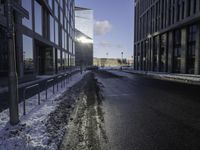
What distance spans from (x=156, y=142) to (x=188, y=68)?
3276 centimetres

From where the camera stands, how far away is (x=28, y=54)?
830 inches

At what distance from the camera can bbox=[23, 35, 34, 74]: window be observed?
19703 mm

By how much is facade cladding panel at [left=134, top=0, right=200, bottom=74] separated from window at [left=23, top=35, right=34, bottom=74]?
2408 cm

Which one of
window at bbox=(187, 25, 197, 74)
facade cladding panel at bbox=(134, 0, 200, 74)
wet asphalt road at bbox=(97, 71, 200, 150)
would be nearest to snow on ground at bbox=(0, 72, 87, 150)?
wet asphalt road at bbox=(97, 71, 200, 150)

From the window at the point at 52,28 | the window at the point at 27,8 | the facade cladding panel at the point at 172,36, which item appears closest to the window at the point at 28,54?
the window at the point at 27,8

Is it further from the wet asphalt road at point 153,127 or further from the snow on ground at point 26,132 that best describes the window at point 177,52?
the snow on ground at point 26,132

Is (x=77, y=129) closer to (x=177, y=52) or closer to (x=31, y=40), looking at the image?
(x=31, y=40)

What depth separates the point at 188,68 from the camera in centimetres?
3375

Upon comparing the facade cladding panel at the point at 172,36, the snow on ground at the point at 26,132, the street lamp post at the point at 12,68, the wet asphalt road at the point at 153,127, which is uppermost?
the facade cladding panel at the point at 172,36

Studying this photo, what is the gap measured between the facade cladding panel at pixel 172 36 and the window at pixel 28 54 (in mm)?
24084

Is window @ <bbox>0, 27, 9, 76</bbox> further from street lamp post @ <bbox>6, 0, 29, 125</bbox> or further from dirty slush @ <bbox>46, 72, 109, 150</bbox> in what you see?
street lamp post @ <bbox>6, 0, 29, 125</bbox>

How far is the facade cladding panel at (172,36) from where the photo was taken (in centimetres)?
3161

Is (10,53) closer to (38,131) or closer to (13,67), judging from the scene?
(13,67)

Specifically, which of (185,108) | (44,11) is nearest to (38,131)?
(185,108)
